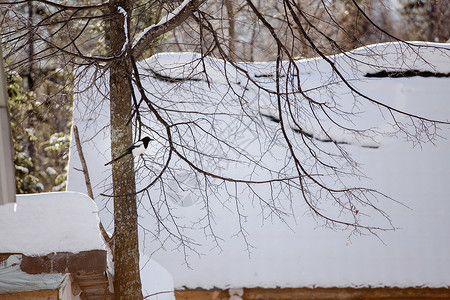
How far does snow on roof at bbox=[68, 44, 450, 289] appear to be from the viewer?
7.69 m

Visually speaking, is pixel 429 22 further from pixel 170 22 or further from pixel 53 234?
pixel 53 234

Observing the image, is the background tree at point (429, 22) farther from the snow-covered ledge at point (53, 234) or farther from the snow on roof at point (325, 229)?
the snow-covered ledge at point (53, 234)

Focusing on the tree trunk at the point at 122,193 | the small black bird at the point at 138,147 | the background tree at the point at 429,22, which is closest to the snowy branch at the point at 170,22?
the tree trunk at the point at 122,193

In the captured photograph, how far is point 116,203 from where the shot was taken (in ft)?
18.1

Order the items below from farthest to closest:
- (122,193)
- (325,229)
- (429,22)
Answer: (429,22), (325,229), (122,193)

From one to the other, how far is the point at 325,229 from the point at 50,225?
4.98m

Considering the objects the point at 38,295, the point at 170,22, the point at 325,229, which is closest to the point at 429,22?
the point at 325,229

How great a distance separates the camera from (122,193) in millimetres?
5500

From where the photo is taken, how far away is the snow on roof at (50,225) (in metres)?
3.89

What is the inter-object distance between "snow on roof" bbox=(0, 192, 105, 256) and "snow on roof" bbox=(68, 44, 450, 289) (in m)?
3.40

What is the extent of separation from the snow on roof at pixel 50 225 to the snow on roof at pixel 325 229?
3399mm

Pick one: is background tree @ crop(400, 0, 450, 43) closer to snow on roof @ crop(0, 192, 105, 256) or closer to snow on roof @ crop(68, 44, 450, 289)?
snow on roof @ crop(68, 44, 450, 289)

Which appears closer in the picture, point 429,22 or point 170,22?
point 170,22

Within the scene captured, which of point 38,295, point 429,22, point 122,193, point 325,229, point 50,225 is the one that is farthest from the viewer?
point 429,22
